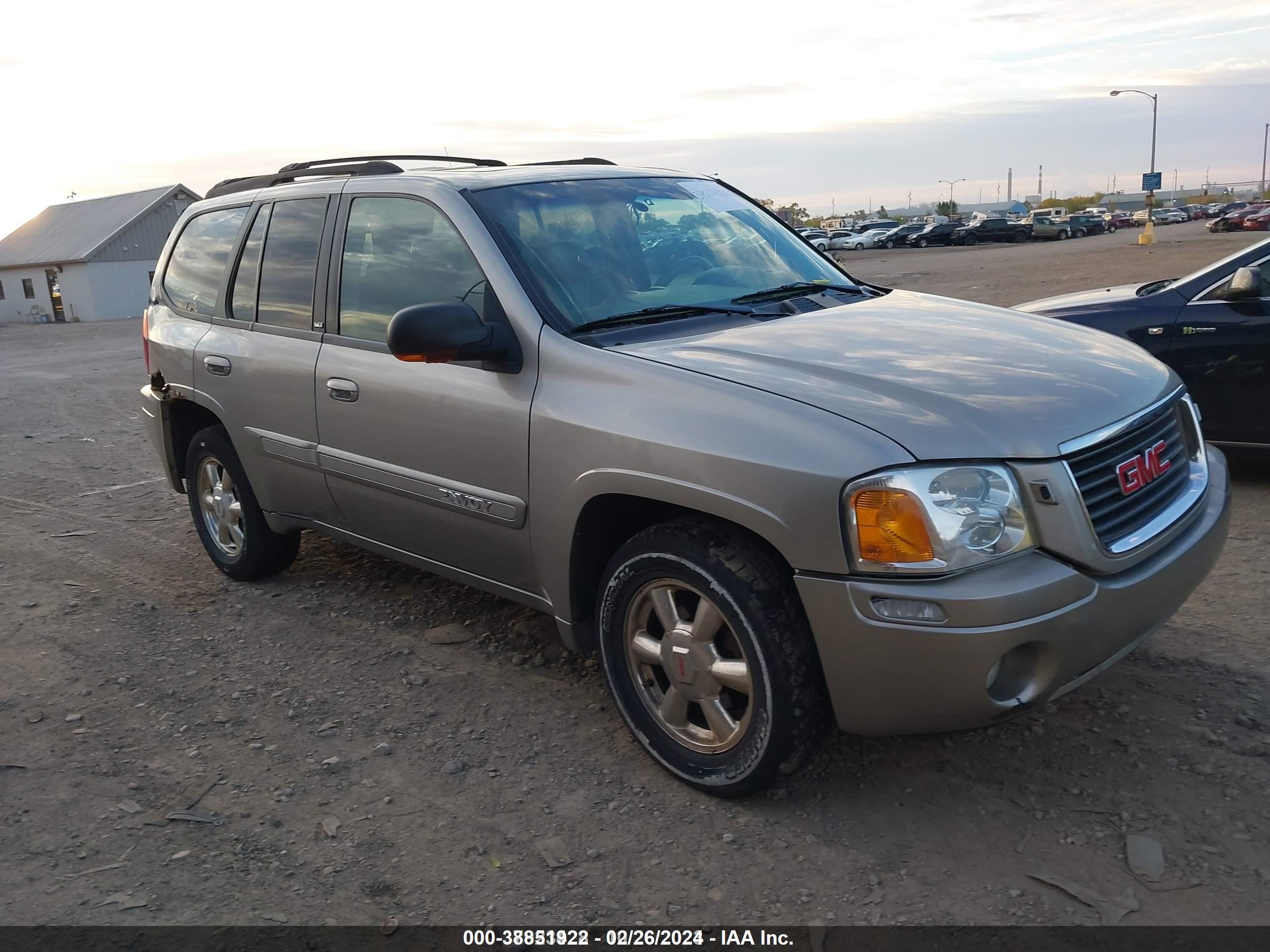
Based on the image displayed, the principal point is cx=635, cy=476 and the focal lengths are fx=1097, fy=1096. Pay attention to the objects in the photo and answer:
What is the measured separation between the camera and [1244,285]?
5.70 metres

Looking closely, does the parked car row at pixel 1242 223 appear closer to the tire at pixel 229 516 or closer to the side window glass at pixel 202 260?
the side window glass at pixel 202 260

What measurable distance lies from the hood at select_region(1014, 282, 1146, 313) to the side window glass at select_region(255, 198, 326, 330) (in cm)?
385

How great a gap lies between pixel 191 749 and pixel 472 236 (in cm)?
201

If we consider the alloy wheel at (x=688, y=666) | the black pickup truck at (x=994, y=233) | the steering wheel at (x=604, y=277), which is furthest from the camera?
the black pickup truck at (x=994, y=233)

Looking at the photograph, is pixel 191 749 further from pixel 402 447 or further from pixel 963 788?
pixel 963 788

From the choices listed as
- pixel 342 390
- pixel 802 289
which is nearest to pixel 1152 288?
pixel 802 289

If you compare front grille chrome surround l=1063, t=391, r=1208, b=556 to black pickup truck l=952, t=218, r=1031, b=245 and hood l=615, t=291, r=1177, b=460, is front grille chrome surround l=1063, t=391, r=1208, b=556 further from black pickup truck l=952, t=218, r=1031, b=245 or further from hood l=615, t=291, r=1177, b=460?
black pickup truck l=952, t=218, r=1031, b=245

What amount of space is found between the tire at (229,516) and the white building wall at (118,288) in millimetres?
44915

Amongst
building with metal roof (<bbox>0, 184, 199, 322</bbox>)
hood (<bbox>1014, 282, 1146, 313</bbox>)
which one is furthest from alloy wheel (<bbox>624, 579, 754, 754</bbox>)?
building with metal roof (<bbox>0, 184, 199, 322</bbox>)

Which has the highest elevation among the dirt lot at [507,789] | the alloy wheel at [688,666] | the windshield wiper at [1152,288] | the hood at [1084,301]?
the windshield wiper at [1152,288]

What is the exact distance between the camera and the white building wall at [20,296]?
49.6 metres

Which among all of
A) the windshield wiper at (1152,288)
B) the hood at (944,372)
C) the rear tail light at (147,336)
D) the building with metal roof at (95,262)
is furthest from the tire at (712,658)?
the building with metal roof at (95,262)
